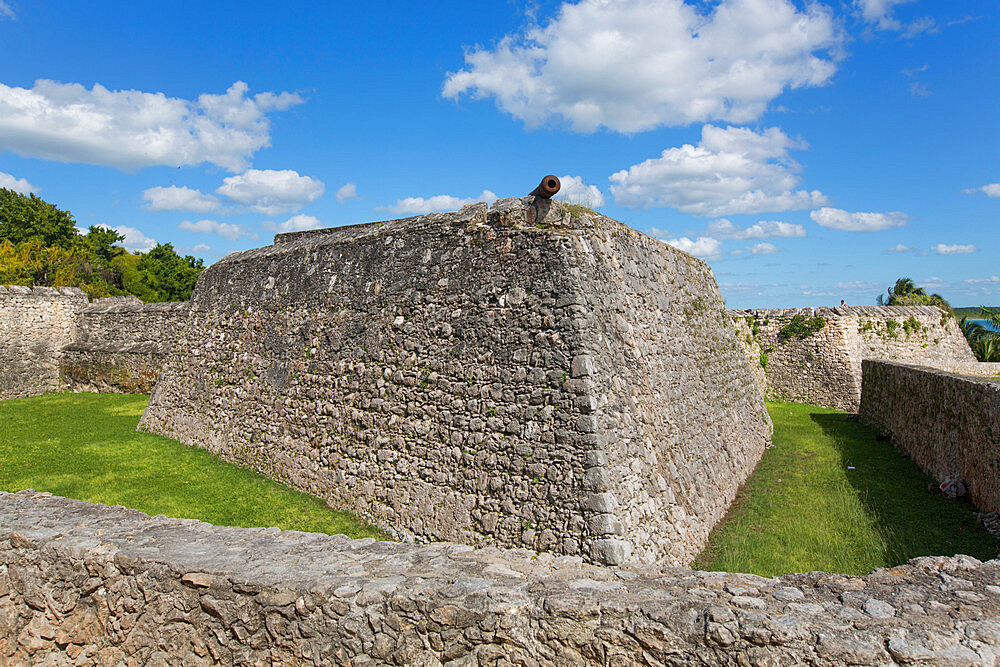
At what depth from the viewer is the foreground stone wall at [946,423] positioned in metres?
9.50

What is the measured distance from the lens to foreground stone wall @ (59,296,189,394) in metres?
20.7

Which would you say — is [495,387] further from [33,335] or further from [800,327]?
[33,335]

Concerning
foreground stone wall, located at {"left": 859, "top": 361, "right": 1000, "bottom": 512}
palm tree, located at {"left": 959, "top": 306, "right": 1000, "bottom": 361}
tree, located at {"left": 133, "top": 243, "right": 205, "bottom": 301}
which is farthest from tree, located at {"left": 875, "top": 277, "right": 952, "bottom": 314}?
tree, located at {"left": 133, "top": 243, "right": 205, "bottom": 301}

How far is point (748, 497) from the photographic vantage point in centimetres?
1069

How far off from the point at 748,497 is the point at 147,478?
11172 mm

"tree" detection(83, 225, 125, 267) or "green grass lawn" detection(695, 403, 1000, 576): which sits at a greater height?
"tree" detection(83, 225, 125, 267)

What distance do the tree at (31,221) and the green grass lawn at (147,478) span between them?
41.1 metres

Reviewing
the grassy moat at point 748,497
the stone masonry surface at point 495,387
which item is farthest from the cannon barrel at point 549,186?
the grassy moat at point 748,497

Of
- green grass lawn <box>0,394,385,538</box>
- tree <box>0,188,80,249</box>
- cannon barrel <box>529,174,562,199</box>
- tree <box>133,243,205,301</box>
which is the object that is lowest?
green grass lawn <box>0,394,385,538</box>

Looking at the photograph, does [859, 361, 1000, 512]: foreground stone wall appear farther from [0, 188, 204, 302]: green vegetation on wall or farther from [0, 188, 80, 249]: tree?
[0, 188, 80, 249]: tree

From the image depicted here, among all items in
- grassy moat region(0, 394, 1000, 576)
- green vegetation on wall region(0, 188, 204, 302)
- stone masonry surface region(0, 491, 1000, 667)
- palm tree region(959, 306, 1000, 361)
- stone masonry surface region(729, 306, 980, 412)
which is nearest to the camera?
stone masonry surface region(0, 491, 1000, 667)

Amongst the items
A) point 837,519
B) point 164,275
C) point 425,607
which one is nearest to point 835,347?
point 837,519

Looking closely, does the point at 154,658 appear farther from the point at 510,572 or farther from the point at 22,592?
the point at 510,572

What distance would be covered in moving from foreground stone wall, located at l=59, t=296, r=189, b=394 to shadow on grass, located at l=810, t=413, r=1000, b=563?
68.5 ft
